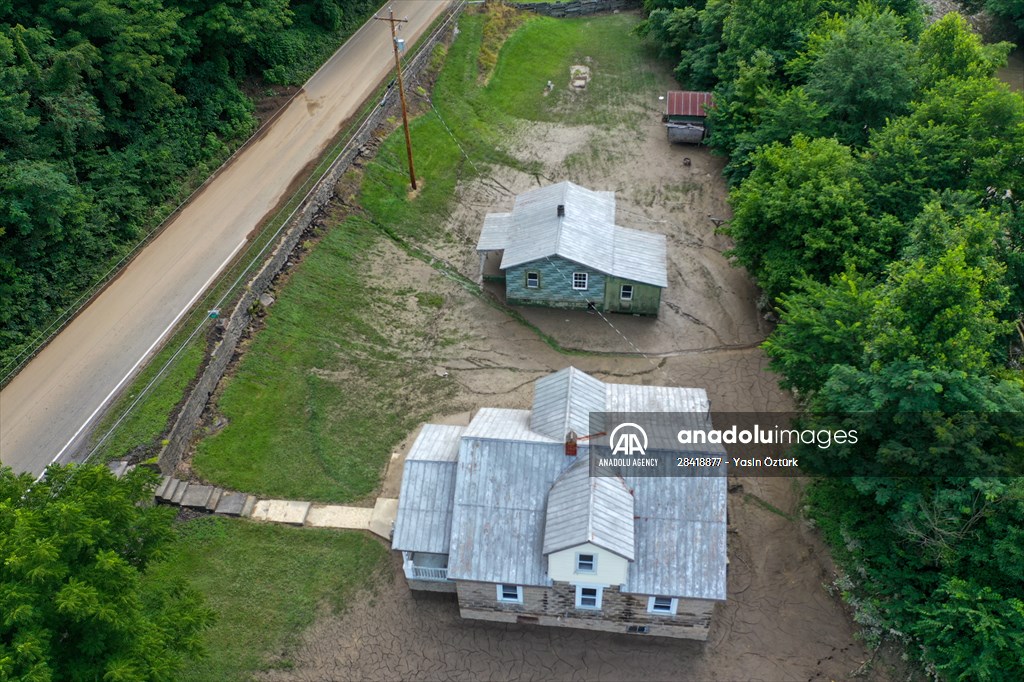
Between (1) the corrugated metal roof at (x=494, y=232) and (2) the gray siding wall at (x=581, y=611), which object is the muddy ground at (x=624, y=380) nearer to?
(2) the gray siding wall at (x=581, y=611)

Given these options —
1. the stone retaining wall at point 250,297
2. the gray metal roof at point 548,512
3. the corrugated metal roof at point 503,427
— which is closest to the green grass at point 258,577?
the stone retaining wall at point 250,297

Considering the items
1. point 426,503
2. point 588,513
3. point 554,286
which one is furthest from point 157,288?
point 588,513

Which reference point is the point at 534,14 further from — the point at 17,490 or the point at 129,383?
the point at 17,490

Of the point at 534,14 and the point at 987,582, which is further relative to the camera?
the point at 534,14

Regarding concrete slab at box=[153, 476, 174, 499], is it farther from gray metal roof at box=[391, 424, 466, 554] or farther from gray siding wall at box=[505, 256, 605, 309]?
gray siding wall at box=[505, 256, 605, 309]

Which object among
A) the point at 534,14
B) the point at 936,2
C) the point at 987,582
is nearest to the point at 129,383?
the point at 987,582

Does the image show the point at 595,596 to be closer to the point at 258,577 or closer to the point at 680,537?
the point at 680,537

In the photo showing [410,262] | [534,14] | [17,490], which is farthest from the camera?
[534,14]
